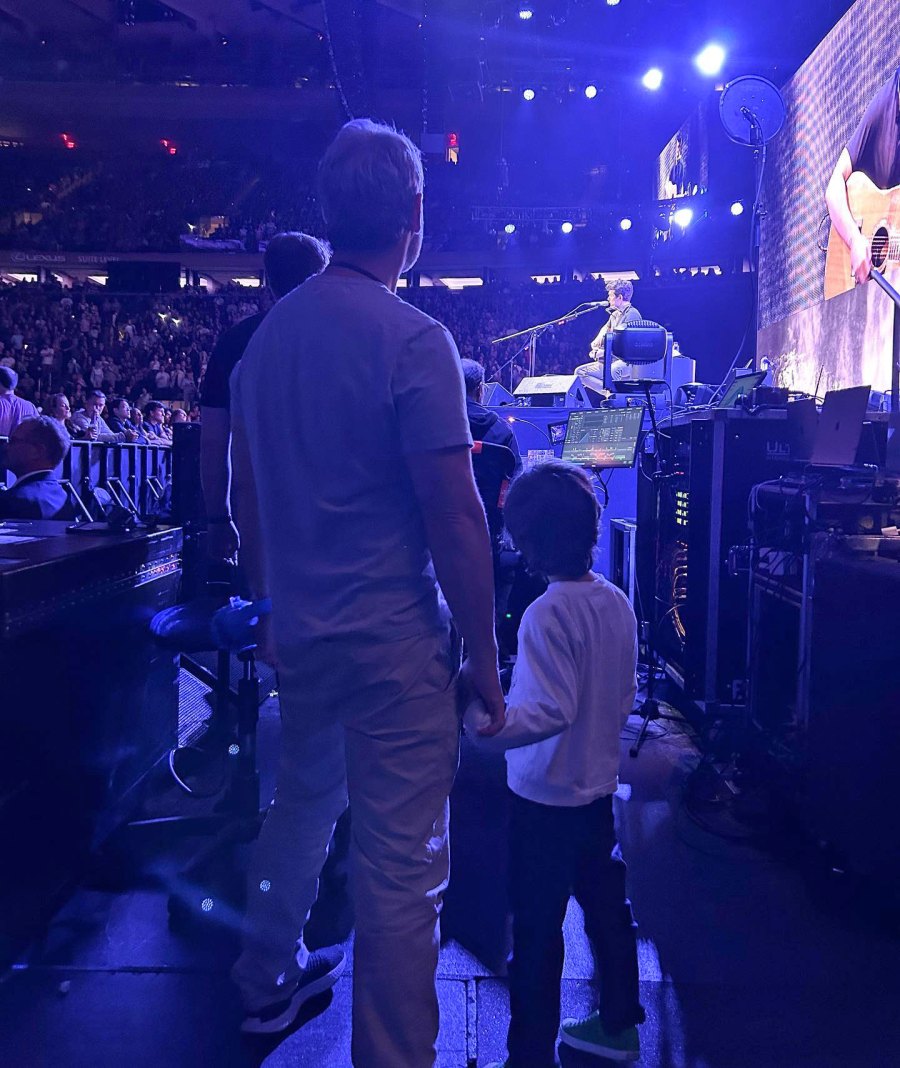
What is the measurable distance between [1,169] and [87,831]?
1863 centimetres

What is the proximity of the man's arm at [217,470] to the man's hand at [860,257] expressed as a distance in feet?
13.4

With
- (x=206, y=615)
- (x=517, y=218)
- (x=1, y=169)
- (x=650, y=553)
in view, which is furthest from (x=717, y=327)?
(x=1, y=169)

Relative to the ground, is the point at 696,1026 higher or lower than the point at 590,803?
lower

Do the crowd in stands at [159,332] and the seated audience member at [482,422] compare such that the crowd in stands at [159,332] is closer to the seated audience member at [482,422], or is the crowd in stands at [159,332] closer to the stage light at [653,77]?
the stage light at [653,77]

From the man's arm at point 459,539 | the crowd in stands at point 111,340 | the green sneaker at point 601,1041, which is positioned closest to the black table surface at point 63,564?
the man's arm at point 459,539

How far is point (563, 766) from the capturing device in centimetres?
136

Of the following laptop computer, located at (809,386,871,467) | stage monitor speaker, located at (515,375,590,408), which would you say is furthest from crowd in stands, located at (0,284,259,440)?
laptop computer, located at (809,386,871,467)

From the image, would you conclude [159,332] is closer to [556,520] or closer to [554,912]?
[556,520]

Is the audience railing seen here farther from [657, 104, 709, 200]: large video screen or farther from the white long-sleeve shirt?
[657, 104, 709, 200]: large video screen

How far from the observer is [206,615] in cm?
204

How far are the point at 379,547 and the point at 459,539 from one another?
123 millimetres

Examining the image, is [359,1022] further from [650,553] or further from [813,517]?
[650,553]

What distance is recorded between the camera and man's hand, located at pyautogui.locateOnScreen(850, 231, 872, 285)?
470cm

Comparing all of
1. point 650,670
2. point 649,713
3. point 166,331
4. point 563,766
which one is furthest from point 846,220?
point 166,331
